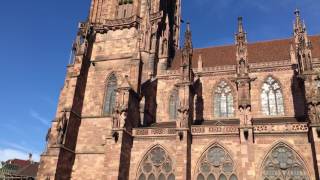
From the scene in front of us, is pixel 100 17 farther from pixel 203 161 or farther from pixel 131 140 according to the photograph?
pixel 203 161

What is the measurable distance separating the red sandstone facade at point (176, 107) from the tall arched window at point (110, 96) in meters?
0.08

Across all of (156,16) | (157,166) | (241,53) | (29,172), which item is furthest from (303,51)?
(29,172)

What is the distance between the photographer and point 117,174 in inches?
625

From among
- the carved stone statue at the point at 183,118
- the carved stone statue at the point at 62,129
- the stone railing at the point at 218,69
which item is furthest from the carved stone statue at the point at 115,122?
the stone railing at the point at 218,69

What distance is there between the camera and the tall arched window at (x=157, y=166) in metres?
16.5

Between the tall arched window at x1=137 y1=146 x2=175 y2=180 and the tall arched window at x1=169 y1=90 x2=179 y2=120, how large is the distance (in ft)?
13.6

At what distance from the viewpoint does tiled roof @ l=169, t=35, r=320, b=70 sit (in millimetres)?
21922

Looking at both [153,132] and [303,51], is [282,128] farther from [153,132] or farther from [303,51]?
[153,132]

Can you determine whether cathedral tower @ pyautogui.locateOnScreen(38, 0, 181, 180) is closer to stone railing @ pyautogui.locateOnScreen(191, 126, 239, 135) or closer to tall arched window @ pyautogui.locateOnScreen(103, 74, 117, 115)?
tall arched window @ pyautogui.locateOnScreen(103, 74, 117, 115)

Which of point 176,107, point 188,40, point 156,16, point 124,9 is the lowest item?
point 176,107

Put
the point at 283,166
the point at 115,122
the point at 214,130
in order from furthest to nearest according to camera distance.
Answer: the point at 115,122, the point at 214,130, the point at 283,166

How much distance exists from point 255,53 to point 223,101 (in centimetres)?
535

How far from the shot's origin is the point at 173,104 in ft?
69.7

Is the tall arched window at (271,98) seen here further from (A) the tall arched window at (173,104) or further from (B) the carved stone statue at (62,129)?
(B) the carved stone statue at (62,129)
